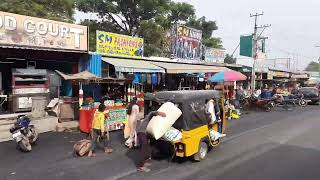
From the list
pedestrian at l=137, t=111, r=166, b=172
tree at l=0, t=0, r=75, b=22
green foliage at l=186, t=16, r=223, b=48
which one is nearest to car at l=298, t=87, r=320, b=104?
green foliage at l=186, t=16, r=223, b=48

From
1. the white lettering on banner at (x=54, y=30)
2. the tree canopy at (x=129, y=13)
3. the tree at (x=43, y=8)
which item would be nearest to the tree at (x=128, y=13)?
the tree canopy at (x=129, y=13)

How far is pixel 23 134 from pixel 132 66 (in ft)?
22.6

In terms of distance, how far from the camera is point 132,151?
11078mm

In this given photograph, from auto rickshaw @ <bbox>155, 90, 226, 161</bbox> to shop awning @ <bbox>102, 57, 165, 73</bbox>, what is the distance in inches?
250

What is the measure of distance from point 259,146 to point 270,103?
1419cm

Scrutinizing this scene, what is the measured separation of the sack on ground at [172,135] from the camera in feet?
30.0

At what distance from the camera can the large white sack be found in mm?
8836

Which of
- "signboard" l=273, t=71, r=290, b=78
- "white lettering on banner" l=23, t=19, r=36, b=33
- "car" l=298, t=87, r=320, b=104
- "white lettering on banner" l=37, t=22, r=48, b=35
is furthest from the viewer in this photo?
"signboard" l=273, t=71, r=290, b=78

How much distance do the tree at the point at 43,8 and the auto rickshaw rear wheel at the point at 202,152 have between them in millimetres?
20435

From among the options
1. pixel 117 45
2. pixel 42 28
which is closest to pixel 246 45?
pixel 117 45

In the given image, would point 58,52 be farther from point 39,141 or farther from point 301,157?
point 301,157

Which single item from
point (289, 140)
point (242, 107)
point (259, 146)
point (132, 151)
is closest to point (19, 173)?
point (132, 151)

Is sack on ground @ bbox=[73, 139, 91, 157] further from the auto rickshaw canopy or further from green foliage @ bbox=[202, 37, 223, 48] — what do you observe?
green foliage @ bbox=[202, 37, 223, 48]

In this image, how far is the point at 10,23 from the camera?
1284 cm
